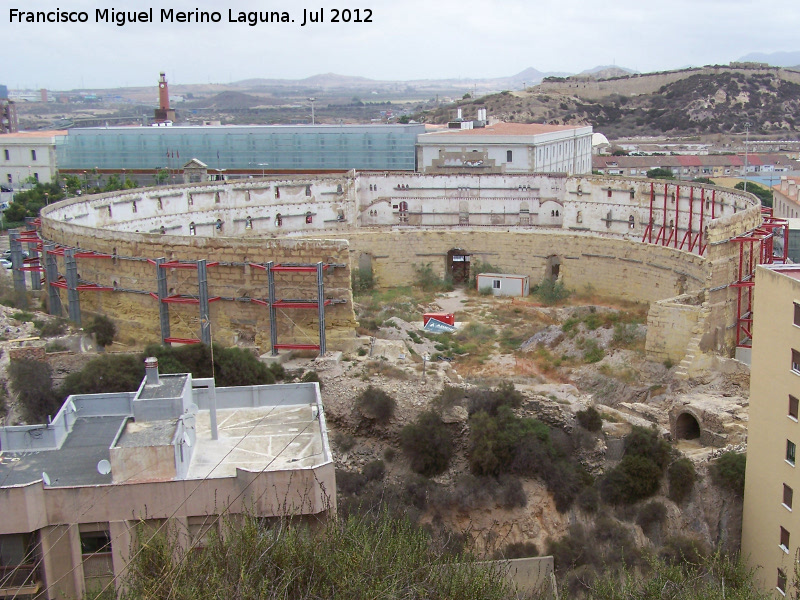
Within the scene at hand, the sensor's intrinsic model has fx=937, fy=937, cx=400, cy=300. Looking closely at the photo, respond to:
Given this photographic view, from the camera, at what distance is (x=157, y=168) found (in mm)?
56500

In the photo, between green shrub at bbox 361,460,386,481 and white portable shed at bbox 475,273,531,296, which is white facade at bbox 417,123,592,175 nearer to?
white portable shed at bbox 475,273,531,296

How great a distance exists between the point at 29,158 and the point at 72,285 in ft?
134

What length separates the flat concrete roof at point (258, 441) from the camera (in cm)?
1260

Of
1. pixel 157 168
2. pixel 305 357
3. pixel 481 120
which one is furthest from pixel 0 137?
pixel 305 357

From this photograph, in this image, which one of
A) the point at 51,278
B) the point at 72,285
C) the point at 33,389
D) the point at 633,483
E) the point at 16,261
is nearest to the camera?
the point at 633,483

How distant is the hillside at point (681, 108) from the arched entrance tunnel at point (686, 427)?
71.2 m

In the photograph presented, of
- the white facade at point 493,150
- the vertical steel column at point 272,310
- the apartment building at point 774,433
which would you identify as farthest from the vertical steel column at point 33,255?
the apartment building at point 774,433

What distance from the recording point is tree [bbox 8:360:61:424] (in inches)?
800

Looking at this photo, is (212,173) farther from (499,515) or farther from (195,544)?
(195,544)

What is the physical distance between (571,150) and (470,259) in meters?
18.9

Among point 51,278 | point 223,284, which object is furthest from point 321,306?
point 51,278

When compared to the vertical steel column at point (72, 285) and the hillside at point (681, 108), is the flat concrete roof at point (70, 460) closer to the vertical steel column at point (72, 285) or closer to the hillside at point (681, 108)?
the vertical steel column at point (72, 285)

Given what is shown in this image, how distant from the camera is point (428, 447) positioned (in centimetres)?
1992

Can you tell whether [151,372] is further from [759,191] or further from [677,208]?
[759,191]
